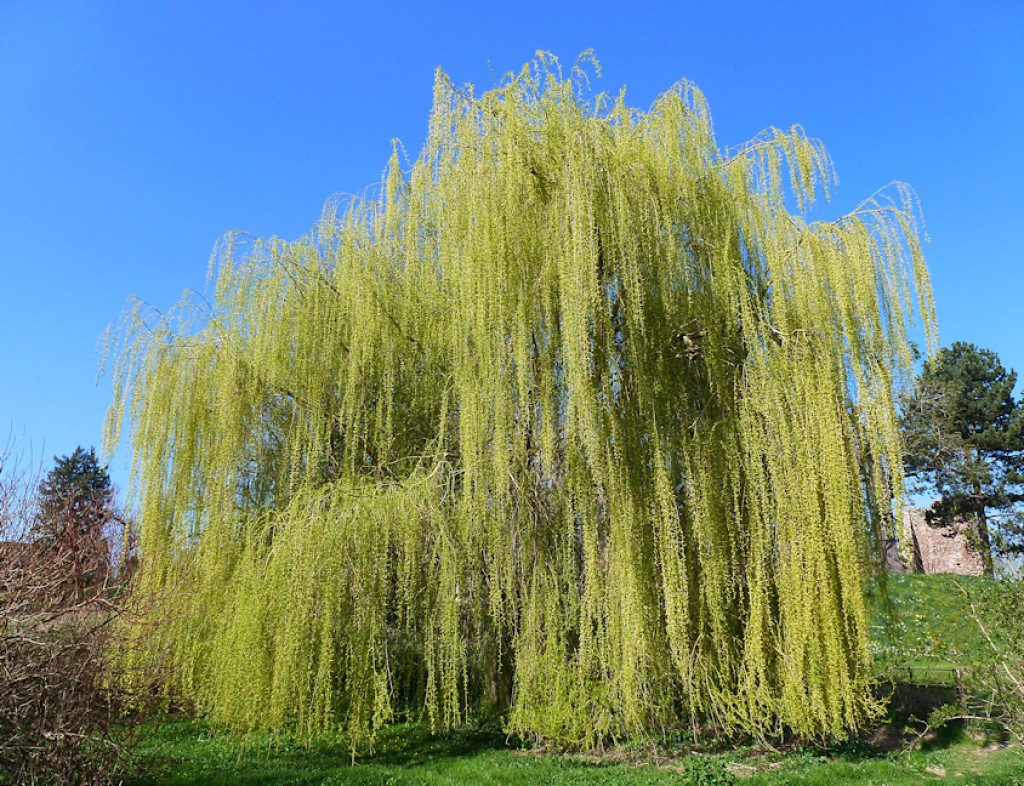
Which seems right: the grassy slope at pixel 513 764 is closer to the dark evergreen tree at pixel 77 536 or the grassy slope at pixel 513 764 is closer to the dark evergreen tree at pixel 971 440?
the dark evergreen tree at pixel 77 536

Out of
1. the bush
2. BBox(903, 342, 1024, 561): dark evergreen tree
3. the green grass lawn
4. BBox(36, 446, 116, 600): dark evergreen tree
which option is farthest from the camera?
BBox(903, 342, 1024, 561): dark evergreen tree

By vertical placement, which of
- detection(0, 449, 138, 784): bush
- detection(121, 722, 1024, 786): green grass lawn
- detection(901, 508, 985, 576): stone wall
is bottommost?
detection(121, 722, 1024, 786): green grass lawn

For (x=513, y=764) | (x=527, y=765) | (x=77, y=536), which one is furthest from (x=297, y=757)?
(x=77, y=536)

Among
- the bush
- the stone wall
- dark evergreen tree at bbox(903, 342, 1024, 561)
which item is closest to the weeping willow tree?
the bush

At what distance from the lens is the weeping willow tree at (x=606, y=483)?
5.71m

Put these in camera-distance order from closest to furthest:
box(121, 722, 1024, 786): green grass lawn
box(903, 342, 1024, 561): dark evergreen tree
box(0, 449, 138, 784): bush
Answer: box(0, 449, 138, 784): bush, box(121, 722, 1024, 786): green grass lawn, box(903, 342, 1024, 561): dark evergreen tree

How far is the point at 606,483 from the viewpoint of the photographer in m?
6.04

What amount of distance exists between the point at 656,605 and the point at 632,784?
1.30 m

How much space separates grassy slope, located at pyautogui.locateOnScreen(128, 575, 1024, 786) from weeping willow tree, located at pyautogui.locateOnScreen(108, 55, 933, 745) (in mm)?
301

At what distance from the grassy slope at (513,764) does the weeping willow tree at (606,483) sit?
301mm

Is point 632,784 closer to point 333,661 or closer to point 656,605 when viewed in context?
point 656,605

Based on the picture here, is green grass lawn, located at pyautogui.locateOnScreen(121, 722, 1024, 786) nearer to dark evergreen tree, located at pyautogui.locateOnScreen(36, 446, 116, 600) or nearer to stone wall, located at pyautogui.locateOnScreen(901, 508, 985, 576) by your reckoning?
dark evergreen tree, located at pyautogui.locateOnScreen(36, 446, 116, 600)

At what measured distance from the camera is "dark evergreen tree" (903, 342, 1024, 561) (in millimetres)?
20078

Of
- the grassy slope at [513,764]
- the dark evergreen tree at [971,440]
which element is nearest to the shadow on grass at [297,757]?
the grassy slope at [513,764]
